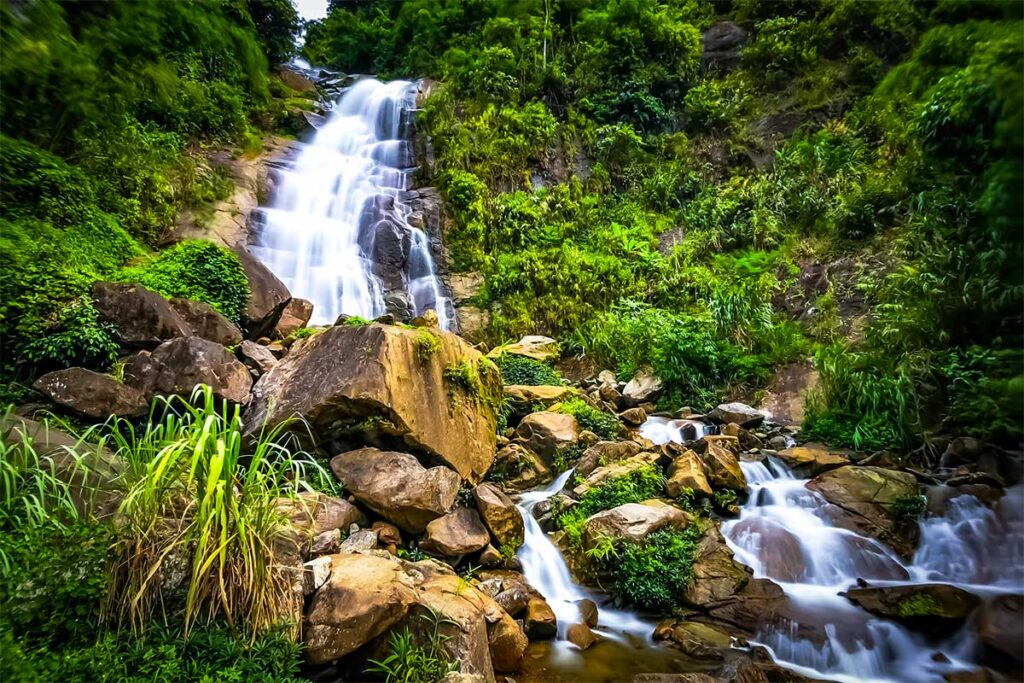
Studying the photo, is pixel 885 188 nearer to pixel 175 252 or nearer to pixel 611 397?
pixel 611 397

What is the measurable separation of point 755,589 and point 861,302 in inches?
338

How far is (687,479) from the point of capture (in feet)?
19.0

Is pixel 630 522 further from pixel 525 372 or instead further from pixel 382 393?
pixel 525 372

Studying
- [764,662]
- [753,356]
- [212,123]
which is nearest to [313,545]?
[764,662]

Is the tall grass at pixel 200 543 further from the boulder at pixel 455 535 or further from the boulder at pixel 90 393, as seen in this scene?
the boulder at pixel 90 393

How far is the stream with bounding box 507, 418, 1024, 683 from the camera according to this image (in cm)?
388

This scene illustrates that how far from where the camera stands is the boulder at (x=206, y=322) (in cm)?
611

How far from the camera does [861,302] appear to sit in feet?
34.5

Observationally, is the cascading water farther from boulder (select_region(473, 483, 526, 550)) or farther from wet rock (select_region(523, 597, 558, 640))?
wet rock (select_region(523, 597, 558, 640))

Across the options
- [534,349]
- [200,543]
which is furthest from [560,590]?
[534,349]

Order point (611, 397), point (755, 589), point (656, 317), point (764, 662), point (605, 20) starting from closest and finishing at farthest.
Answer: point (764, 662), point (755, 589), point (611, 397), point (656, 317), point (605, 20)

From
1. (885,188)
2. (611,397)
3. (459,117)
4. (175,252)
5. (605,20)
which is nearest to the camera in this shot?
(175,252)

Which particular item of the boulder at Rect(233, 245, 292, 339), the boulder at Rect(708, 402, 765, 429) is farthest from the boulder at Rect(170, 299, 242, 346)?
the boulder at Rect(708, 402, 765, 429)

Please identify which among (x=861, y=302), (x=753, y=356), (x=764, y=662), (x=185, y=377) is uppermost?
(x=861, y=302)
